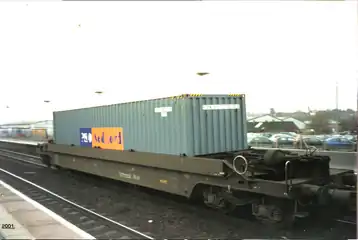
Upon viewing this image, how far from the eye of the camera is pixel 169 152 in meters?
8.95

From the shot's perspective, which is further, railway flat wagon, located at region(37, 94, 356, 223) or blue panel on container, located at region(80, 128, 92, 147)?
Answer: blue panel on container, located at region(80, 128, 92, 147)

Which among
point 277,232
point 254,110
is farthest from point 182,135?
point 254,110

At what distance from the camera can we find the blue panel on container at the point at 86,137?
12.9 metres

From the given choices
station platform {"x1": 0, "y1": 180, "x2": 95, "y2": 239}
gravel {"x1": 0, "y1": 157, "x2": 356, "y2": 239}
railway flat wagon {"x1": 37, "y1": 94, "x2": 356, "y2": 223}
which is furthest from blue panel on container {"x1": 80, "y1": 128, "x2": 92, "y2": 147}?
station platform {"x1": 0, "y1": 180, "x2": 95, "y2": 239}

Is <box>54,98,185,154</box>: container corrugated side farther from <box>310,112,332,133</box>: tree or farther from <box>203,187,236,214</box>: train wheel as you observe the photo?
<box>310,112,332,133</box>: tree

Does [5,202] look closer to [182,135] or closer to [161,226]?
[161,226]

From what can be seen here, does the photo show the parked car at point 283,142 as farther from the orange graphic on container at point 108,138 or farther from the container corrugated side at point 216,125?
the orange graphic on container at point 108,138

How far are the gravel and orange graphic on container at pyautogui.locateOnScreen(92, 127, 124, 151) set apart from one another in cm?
142

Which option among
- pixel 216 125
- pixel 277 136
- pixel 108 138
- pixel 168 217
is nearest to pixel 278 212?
pixel 168 217

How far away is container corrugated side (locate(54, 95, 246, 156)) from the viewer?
8461mm

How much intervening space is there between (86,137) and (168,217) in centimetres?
617

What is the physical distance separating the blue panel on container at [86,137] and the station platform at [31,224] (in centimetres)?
477

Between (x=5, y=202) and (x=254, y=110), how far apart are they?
13.2 metres

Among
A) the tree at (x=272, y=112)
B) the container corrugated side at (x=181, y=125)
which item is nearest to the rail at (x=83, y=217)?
the container corrugated side at (x=181, y=125)
